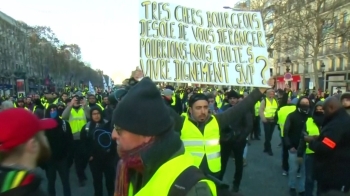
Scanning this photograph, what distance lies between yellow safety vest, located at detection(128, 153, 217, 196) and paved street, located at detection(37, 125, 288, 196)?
5.01m

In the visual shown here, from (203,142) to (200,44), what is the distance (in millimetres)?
1671

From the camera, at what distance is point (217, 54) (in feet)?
16.5

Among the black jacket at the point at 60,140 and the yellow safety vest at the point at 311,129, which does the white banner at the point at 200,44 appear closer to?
the yellow safety vest at the point at 311,129

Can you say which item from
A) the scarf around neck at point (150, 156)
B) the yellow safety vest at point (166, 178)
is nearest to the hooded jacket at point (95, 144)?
the scarf around neck at point (150, 156)

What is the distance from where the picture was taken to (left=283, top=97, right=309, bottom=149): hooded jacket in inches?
251

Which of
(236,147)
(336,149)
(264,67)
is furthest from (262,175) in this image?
(336,149)

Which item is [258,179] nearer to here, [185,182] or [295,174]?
[295,174]

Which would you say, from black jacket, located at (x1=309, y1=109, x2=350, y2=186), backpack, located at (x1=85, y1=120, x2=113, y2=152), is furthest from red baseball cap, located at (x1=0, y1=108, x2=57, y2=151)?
backpack, located at (x1=85, y1=120, x2=113, y2=152)

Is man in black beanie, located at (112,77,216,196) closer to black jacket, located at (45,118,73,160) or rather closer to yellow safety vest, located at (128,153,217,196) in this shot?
yellow safety vest, located at (128,153,217,196)

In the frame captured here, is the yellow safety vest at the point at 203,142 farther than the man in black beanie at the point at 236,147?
No

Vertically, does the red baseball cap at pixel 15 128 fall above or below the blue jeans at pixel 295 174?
above

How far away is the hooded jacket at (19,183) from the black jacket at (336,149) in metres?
3.23

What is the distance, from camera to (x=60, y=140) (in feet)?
18.7

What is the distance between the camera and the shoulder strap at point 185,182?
1320 millimetres
